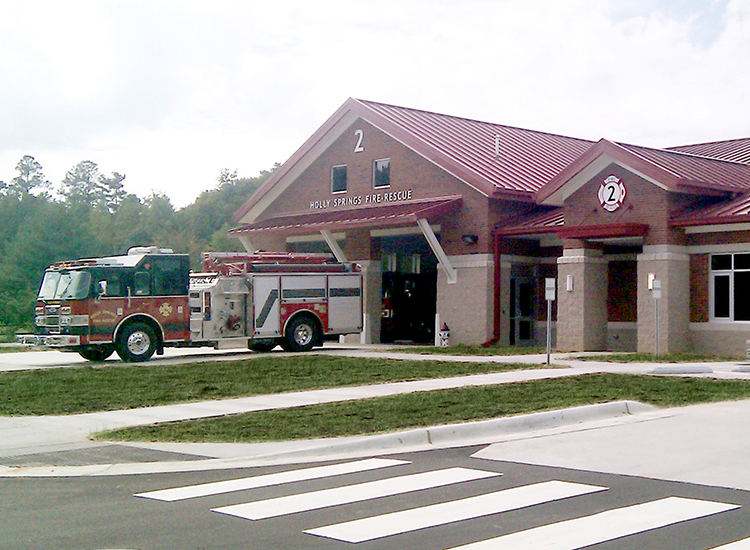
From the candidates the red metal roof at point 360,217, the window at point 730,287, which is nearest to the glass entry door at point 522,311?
the red metal roof at point 360,217

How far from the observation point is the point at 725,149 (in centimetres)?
3581

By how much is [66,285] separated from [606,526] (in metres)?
21.2

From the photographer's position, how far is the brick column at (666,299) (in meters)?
26.5

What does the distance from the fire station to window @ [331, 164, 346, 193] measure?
81mm

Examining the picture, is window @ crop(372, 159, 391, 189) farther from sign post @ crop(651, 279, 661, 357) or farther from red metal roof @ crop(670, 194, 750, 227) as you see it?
sign post @ crop(651, 279, 661, 357)

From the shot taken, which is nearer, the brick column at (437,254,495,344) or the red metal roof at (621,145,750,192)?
the red metal roof at (621,145,750,192)

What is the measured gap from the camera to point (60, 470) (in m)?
11.3

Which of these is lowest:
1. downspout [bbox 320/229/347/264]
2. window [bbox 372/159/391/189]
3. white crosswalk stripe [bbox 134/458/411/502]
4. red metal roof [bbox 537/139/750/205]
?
white crosswalk stripe [bbox 134/458/411/502]

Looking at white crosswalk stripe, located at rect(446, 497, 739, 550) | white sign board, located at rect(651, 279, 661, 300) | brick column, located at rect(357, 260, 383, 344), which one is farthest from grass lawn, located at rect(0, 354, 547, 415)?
white crosswalk stripe, located at rect(446, 497, 739, 550)

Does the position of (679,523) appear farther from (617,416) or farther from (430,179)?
(430,179)

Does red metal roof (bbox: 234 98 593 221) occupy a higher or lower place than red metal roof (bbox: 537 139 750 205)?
higher

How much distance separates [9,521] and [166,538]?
1.68 m

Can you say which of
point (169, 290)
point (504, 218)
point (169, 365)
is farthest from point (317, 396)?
point (504, 218)

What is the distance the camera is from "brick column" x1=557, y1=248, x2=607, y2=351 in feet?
93.2
